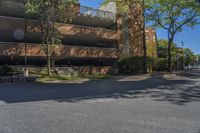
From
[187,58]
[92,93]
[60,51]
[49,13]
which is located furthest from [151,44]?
[92,93]

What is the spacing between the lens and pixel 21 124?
5.71 m

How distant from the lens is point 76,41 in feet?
108

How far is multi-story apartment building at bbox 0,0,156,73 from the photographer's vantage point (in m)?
25.2

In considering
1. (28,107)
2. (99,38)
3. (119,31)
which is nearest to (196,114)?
(28,107)

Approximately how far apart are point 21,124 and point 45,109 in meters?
1.97

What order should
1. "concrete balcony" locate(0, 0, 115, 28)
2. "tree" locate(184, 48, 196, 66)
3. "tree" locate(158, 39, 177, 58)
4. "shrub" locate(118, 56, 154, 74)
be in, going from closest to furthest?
"concrete balcony" locate(0, 0, 115, 28) → "shrub" locate(118, 56, 154, 74) → "tree" locate(158, 39, 177, 58) → "tree" locate(184, 48, 196, 66)

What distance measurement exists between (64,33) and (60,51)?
247cm

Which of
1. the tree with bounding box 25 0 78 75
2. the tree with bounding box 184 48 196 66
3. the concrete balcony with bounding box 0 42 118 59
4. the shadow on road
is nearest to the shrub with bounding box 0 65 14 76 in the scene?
the tree with bounding box 25 0 78 75

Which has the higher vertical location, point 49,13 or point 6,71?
point 49,13

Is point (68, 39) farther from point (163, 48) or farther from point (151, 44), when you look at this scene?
point (163, 48)

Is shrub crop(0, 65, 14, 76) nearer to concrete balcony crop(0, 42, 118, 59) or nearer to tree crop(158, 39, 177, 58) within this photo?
concrete balcony crop(0, 42, 118, 59)

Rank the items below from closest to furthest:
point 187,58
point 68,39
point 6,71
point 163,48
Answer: point 6,71
point 68,39
point 163,48
point 187,58

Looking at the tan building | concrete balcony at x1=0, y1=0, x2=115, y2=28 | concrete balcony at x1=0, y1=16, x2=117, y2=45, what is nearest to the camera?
concrete balcony at x1=0, y1=16, x2=117, y2=45

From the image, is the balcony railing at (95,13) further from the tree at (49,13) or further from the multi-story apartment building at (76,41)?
the tree at (49,13)
